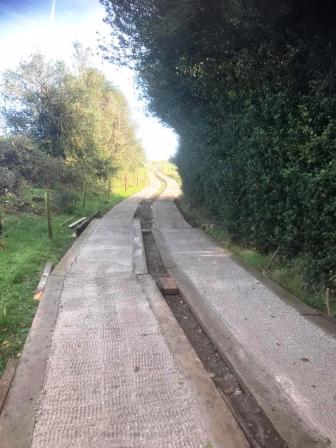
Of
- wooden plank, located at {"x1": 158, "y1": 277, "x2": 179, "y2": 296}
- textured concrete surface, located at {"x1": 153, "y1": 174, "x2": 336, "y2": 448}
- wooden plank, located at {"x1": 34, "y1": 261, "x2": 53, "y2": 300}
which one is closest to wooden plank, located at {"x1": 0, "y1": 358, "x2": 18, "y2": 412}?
wooden plank, located at {"x1": 34, "y1": 261, "x2": 53, "y2": 300}

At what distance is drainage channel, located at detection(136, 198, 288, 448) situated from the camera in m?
2.73

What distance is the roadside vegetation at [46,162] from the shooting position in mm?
6543

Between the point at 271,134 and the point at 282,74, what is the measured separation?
41.5 inches

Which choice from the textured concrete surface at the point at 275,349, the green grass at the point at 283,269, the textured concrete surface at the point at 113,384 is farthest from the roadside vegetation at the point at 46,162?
the green grass at the point at 283,269

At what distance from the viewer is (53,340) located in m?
4.08

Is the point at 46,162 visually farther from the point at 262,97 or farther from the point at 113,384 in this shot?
the point at 113,384

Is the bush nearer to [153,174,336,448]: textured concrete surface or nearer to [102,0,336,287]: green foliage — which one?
[102,0,336,287]: green foliage

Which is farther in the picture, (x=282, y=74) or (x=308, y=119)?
(x=282, y=74)

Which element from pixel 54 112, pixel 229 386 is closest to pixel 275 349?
pixel 229 386

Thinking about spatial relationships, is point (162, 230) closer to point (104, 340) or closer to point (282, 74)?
point (282, 74)

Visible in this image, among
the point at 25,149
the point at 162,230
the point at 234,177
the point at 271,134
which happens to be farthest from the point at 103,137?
the point at 271,134

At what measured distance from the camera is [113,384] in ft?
10.7

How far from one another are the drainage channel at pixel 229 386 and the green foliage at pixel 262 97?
6.67 ft

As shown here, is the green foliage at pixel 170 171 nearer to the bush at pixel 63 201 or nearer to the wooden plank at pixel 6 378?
the bush at pixel 63 201
